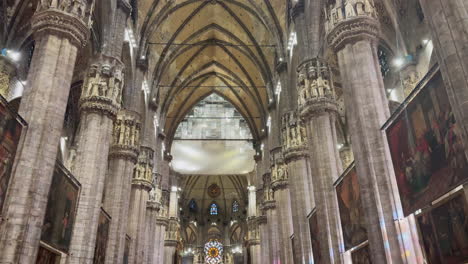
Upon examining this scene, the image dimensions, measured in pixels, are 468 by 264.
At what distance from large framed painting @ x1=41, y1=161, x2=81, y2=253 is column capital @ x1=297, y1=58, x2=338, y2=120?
352 inches

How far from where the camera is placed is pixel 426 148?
823cm

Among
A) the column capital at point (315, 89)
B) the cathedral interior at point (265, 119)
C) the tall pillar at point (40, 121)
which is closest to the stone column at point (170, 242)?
the cathedral interior at point (265, 119)

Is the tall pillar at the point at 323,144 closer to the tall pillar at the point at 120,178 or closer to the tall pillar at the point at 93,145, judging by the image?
the tall pillar at the point at 93,145

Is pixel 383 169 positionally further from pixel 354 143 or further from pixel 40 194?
pixel 40 194

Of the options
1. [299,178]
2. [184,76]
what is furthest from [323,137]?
[184,76]

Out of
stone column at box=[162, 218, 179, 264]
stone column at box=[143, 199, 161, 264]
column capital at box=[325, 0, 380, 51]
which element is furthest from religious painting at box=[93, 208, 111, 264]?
stone column at box=[162, 218, 179, 264]

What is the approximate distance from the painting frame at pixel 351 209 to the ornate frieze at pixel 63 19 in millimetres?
8806

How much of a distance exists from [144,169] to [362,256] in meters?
15.4

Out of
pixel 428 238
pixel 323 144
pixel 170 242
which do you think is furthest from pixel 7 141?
pixel 170 242

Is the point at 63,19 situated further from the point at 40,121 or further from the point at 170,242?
the point at 170,242

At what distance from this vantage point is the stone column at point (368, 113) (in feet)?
30.9

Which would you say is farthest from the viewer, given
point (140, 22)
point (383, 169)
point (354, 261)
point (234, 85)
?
point (234, 85)

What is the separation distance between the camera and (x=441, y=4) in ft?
20.9

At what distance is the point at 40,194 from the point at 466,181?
8.82m
